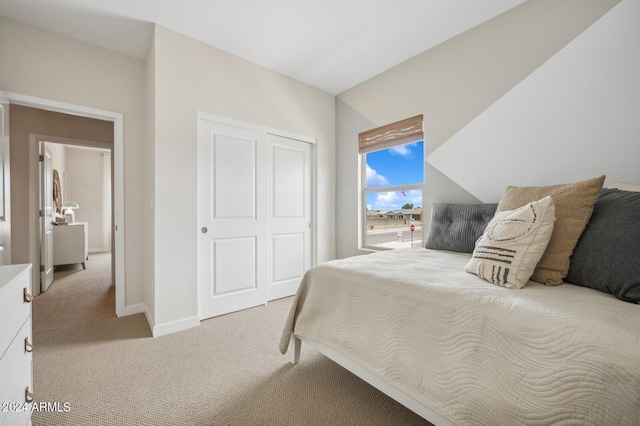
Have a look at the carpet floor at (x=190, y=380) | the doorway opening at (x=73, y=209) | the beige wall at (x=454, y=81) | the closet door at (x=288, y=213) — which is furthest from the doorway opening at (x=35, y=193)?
the beige wall at (x=454, y=81)

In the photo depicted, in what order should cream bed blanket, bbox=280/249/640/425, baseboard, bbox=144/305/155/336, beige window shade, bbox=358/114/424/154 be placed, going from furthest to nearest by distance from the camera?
beige window shade, bbox=358/114/424/154, baseboard, bbox=144/305/155/336, cream bed blanket, bbox=280/249/640/425

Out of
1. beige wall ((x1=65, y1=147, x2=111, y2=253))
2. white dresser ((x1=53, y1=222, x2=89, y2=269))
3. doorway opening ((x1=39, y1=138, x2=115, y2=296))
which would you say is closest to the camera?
doorway opening ((x1=39, y1=138, x2=115, y2=296))

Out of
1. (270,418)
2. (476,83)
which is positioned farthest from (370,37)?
(270,418)

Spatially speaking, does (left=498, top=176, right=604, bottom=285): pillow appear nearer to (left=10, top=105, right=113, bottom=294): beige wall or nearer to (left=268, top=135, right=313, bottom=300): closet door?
(left=268, top=135, right=313, bottom=300): closet door

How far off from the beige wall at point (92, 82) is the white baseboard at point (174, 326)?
0.70 metres

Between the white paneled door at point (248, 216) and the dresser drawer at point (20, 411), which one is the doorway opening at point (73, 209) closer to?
the white paneled door at point (248, 216)

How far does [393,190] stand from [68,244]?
535cm

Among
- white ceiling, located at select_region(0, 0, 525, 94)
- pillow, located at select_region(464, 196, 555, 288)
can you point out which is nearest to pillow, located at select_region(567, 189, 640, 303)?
pillow, located at select_region(464, 196, 555, 288)

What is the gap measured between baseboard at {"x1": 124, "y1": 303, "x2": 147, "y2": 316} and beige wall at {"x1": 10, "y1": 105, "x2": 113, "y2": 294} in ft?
5.06

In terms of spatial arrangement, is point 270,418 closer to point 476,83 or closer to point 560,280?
point 560,280

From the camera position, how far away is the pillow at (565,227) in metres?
1.19

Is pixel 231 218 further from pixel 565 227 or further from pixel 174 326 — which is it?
pixel 565 227

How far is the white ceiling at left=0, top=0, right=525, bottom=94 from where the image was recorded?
202cm

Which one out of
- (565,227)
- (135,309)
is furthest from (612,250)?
(135,309)
